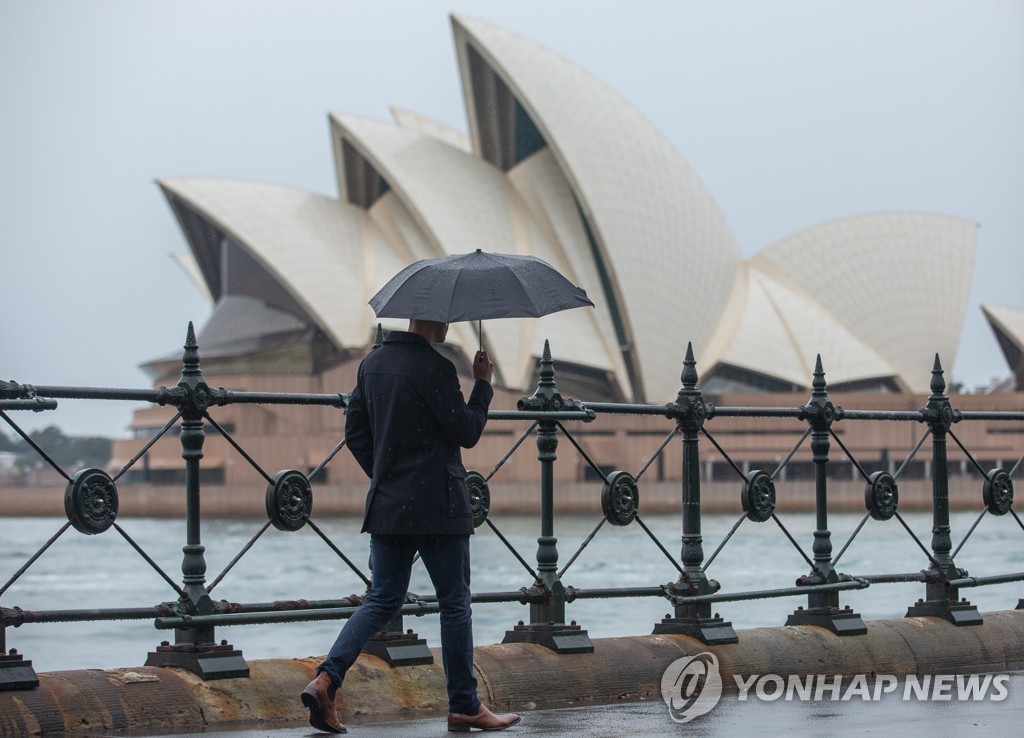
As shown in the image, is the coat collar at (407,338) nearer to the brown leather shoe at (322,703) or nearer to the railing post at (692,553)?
the brown leather shoe at (322,703)

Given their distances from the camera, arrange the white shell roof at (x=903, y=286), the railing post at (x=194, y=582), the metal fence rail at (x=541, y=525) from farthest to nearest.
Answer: the white shell roof at (x=903, y=286), the railing post at (x=194, y=582), the metal fence rail at (x=541, y=525)

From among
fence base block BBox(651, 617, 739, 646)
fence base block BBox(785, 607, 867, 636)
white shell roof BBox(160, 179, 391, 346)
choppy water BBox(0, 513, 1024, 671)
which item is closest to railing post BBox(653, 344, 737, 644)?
fence base block BBox(651, 617, 739, 646)

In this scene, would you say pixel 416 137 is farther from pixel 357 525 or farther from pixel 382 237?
pixel 357 525

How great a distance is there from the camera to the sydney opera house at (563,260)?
42625 millimetres

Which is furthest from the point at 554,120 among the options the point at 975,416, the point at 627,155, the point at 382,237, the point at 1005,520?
the point at 975,416

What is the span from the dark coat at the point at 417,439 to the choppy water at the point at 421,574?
765 centimetres

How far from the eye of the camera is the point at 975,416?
6.41 m

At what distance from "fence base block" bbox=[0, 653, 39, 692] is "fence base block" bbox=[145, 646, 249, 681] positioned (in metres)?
0.37

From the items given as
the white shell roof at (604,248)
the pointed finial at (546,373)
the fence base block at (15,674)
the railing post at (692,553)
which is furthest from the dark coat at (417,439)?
the white shell roof at (604,248)

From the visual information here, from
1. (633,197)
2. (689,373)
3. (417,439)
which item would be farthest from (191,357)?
(633,197)

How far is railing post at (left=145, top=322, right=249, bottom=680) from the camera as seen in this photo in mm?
4012

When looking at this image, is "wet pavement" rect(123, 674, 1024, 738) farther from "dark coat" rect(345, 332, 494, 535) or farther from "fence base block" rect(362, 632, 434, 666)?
"dark coat" rect(345, 332, 494, 535)

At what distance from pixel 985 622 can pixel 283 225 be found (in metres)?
39.3

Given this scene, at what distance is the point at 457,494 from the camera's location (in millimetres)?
3793
